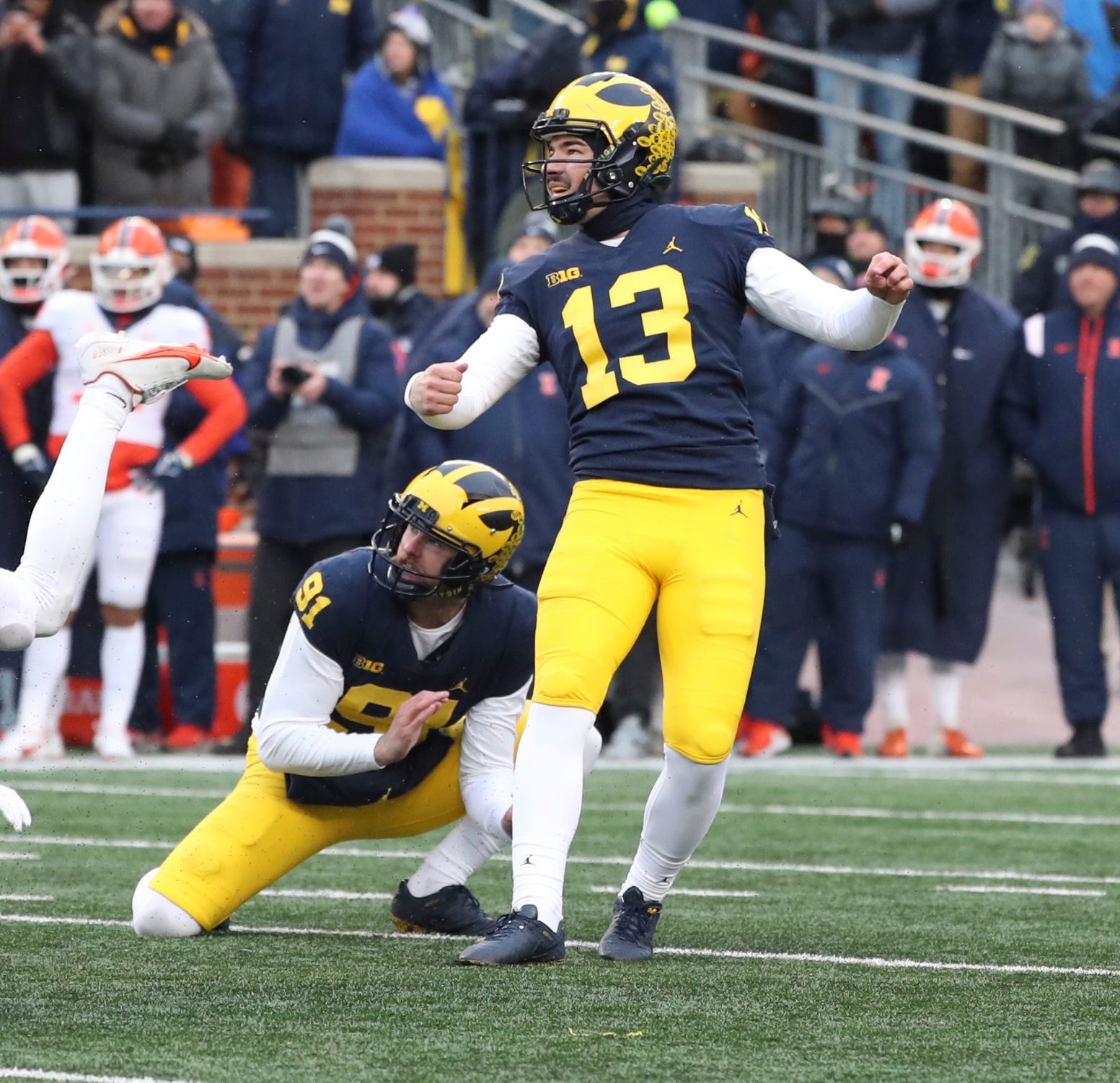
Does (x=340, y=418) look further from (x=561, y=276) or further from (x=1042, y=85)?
(x=1042, y=85)

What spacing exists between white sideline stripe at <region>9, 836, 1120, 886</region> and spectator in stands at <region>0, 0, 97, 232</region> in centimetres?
542

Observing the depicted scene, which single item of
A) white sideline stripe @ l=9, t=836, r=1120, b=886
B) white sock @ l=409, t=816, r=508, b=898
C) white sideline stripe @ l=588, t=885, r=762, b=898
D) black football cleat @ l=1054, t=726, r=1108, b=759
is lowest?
black football cleat @ l=1054, t=726, r=1108, b=759

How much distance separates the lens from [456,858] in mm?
5430

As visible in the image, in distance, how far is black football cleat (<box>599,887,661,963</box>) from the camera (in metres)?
4.89

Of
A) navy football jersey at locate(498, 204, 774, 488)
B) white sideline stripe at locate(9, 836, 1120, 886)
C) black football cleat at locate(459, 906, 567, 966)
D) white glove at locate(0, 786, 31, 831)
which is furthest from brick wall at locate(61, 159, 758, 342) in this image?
white glove at locate(0, 786, 31, 831)

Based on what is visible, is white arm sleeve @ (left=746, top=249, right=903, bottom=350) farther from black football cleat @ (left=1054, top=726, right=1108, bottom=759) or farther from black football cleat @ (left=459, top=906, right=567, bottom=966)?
black football cleat @ (left=1054, top=726, right=1108, bottom=759)

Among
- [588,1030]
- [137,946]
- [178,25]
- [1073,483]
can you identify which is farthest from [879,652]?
[588,1030]

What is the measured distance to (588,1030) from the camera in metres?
4.00

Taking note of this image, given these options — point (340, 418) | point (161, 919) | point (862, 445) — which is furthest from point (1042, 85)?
point (161, 919)

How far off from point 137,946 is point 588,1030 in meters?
1.42

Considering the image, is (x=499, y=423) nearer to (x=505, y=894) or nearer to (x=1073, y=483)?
(x=1073, y=483)

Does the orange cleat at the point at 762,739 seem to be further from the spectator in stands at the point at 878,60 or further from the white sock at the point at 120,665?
the spectator in stands at the point at 878,60

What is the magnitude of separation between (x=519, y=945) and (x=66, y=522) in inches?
49.4

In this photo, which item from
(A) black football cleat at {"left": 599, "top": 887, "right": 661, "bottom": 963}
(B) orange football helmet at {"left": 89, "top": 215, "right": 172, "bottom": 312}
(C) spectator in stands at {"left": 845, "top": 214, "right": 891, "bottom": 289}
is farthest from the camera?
(C) spectator in stands at {"left": 845, "top": 214, "right": 891, "bottom": 289}
